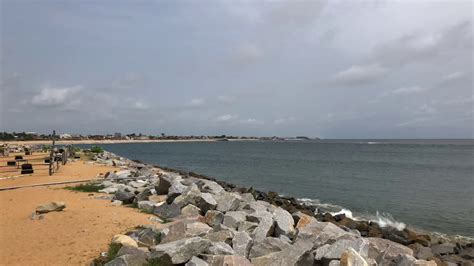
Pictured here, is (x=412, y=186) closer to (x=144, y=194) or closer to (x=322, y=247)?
(x=144, y=194)

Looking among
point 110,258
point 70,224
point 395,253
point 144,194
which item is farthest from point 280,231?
point 144,194

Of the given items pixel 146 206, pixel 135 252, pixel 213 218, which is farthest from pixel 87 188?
pixel 135 252

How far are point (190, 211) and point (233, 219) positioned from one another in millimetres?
2335

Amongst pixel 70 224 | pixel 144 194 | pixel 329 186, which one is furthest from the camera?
pixel 329 186

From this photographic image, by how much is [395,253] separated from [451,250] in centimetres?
557

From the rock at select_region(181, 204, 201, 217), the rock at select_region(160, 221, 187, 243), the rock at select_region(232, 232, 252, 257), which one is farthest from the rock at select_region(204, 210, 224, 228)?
the rock at select_region(232, 232, 252, 257)

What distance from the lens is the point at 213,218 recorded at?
10.3 metres

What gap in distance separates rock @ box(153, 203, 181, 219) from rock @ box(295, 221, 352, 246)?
4688mm

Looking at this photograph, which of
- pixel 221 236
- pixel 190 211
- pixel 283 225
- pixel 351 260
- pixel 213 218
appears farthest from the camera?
A: pixel 190 211

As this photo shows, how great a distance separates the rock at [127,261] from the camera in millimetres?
6891

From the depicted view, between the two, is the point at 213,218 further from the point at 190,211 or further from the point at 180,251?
the point at 180,251

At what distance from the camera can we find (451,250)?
11578 mm

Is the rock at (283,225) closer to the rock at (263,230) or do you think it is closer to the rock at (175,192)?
the rock at (263,230)

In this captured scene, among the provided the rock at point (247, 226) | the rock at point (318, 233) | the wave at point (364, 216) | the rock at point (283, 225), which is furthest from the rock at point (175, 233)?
the wave at point (364, 216)
